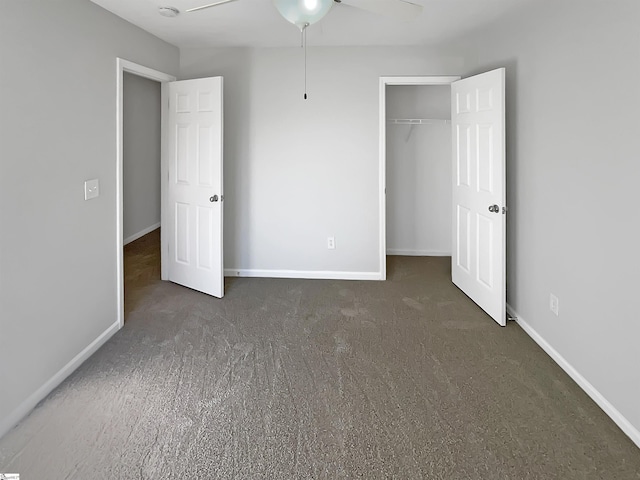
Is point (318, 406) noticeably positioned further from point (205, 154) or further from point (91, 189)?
point (205, 154)

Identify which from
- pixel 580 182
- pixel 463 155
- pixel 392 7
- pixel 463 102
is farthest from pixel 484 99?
pixel 392 7

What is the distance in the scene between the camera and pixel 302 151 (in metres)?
4.63

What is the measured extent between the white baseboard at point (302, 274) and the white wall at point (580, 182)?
1.57 m

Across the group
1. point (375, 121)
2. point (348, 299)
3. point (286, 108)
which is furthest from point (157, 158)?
point (348, 299)

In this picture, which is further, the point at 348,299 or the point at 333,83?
the point at 333,83

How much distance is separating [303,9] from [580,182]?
1779mm

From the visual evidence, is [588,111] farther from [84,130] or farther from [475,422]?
[84,130]

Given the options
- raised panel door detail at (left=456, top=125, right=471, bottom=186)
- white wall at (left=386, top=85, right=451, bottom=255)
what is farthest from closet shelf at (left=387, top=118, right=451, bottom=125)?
raised panel door detail at (left=456, top=125, right=471, bottom=186)

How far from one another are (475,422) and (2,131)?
2650mm

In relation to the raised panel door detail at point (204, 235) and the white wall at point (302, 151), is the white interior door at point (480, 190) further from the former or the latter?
the raised panel door detail at point (204, 235)

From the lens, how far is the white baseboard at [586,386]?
6.85 ft

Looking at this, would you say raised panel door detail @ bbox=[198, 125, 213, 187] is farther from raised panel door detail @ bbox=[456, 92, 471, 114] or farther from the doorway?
raised panel door detail @ bbox=[456, 92, 471, 114]

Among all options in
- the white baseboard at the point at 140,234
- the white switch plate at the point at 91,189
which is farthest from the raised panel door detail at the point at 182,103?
the white baseboard at the point at 140,234

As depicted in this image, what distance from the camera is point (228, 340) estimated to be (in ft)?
10.4
